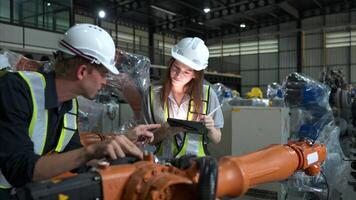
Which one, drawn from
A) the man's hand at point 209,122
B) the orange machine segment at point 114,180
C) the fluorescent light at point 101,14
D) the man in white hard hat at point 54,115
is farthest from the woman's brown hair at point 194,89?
the fluorescent light at point 101,14

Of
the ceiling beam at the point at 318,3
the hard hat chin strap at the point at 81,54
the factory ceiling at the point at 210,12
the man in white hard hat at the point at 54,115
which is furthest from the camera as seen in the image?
the ceiling beam at the point at 318,3

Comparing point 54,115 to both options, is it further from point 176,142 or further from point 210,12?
point 210,12

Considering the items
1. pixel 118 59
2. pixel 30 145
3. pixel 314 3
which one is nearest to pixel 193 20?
pixel 314 3

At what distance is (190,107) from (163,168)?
4.25 feet

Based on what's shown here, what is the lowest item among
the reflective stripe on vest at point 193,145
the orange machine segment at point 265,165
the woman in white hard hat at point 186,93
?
the reflective stripe on vest at point 193,145

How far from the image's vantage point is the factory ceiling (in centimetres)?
1499

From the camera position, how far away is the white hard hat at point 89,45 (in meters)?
1.46

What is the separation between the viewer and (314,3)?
17031 mm

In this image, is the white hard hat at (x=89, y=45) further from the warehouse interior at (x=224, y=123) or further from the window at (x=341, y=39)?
the window at (x=341, y=39)

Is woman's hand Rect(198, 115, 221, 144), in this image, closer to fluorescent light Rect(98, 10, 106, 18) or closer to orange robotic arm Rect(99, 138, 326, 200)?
orange robotic arm Rect(99, 138, 326, 200)

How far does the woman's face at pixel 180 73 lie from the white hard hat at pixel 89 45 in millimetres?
765

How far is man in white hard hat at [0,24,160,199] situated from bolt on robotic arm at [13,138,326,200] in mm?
193

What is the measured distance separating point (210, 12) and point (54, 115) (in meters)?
15.1

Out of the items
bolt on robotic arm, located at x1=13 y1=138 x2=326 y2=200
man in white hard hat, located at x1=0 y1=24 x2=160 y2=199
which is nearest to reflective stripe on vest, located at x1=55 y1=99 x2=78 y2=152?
man in white hard hat, located at x1=0 y1=24 x2=160 y2=199
